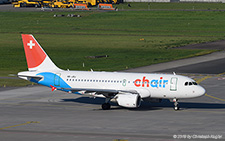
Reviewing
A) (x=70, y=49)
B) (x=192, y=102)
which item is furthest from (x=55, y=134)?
(x=70, y=49)

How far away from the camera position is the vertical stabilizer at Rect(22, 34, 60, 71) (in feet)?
210

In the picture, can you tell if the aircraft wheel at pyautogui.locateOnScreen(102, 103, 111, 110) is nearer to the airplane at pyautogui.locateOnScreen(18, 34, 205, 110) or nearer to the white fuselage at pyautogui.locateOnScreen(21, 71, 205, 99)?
the airplane at pyautogui.locateOnScreen(18, 34, 205, 110)

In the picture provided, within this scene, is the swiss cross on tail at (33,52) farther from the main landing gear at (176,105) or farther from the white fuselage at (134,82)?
the main landing gear at (176,105)

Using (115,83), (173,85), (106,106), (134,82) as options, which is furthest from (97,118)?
(173,85)

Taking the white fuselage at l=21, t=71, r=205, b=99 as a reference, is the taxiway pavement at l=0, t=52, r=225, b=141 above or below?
below

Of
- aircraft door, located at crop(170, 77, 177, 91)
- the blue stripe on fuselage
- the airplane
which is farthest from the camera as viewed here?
the blue stripe on fuselage

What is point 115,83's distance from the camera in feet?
198

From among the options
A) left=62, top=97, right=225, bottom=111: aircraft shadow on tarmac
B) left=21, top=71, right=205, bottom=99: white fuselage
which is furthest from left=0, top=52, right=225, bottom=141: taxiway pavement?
left=21, top=71, right=205, bottom=99: white fuselage

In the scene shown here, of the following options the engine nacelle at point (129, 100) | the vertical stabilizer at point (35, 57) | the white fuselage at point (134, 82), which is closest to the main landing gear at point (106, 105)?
the white fuselage at point (134, 82)

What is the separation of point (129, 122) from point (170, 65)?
46494 mm

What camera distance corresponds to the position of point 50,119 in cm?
5484

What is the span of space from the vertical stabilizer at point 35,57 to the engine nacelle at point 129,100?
1043 cm

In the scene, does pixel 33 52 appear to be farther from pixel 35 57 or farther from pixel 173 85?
pixel 173 85

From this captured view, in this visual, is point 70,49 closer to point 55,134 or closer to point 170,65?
point 170,65
